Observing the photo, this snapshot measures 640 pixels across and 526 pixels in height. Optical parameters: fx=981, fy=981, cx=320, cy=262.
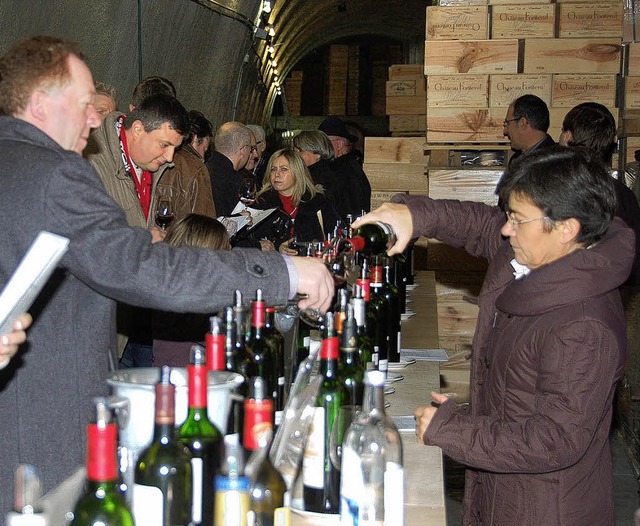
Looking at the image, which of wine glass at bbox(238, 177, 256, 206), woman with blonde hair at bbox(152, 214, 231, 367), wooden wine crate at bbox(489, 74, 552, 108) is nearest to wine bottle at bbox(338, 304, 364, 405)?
woman with blonde hair at bbox(152, 214, 231, 367)

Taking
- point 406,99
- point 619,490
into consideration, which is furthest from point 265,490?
point 406,99

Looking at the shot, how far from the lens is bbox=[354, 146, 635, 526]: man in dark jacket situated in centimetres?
255

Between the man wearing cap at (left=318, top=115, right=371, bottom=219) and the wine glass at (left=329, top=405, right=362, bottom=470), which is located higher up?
the man wearing cap at (left=318, top=115, right=371, bottom=219)

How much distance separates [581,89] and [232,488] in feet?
20.7

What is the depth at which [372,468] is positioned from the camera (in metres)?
1.81

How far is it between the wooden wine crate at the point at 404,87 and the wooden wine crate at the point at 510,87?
5264mm

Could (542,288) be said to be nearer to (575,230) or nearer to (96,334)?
(575,230)

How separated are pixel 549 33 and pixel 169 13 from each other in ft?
15.0

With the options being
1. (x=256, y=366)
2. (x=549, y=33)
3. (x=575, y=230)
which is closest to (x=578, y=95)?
(x=549, y=33)

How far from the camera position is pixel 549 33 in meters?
7.21

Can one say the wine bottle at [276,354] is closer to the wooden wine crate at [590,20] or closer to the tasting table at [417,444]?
the tasting table at [417,444]

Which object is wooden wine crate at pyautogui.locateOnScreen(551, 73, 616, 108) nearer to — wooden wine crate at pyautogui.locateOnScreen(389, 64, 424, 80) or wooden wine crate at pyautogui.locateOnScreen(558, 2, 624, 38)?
wooden wine crate at pyautogui.locateOnScreen(558, 2, 624, 38)

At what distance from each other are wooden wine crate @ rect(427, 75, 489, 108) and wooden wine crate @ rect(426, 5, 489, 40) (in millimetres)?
307

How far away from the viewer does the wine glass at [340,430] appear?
1985 millimetres
